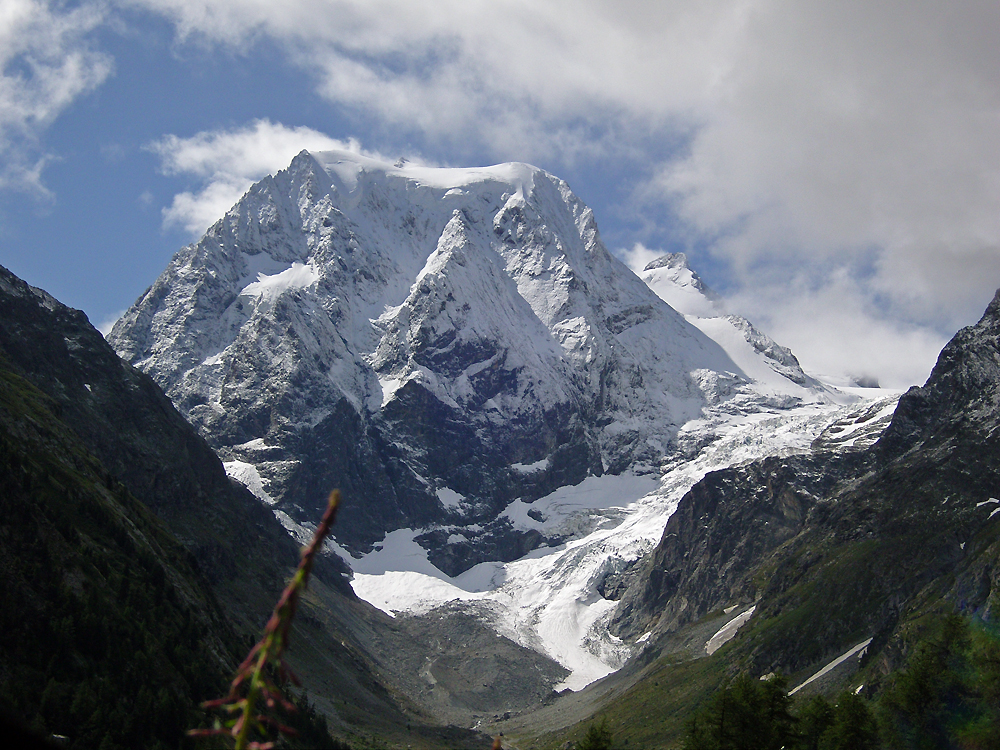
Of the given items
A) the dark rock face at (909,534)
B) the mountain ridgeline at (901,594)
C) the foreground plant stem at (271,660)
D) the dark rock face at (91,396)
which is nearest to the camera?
the foreground plant stem at (271,660)

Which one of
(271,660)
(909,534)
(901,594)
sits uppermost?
(909,534)

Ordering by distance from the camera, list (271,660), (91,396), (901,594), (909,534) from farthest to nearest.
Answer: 1. (91,396)
2. (909,534)
3. (901,594)
4. (271,660)

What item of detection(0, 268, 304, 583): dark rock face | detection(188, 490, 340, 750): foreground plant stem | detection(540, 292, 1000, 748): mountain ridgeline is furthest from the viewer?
detection(0, 268, 304, 583): dark rock face

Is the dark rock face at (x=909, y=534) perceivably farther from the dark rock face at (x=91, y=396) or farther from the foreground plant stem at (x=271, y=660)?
the dark rock face at (x=91, y=396)

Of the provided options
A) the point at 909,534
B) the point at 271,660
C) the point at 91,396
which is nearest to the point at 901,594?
the point at 909,534

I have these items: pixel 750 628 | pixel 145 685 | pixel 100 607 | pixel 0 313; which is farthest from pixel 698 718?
pixel 0 313

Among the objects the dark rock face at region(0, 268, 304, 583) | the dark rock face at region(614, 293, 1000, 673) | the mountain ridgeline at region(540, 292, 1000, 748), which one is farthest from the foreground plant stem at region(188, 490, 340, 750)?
the dark rock face at region(0, 268, 304, 583)

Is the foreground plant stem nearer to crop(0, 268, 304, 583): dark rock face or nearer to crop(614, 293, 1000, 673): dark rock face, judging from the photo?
crop(614, 293, 1000, 673): dark rock face

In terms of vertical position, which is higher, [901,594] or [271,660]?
[901,594]

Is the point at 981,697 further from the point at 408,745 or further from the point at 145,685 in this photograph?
the point at 408,745

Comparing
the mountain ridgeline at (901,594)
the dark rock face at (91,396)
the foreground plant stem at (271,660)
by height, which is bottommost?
the foreground plant stem at (271,660)

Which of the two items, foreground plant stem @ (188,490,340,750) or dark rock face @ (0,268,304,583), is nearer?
foreground plant stem @ (188,490,340,750)

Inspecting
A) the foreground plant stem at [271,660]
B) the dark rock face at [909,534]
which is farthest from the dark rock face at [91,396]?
the foreground plant stem at [271,660]

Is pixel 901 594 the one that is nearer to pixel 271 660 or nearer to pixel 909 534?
pixel 909 534
